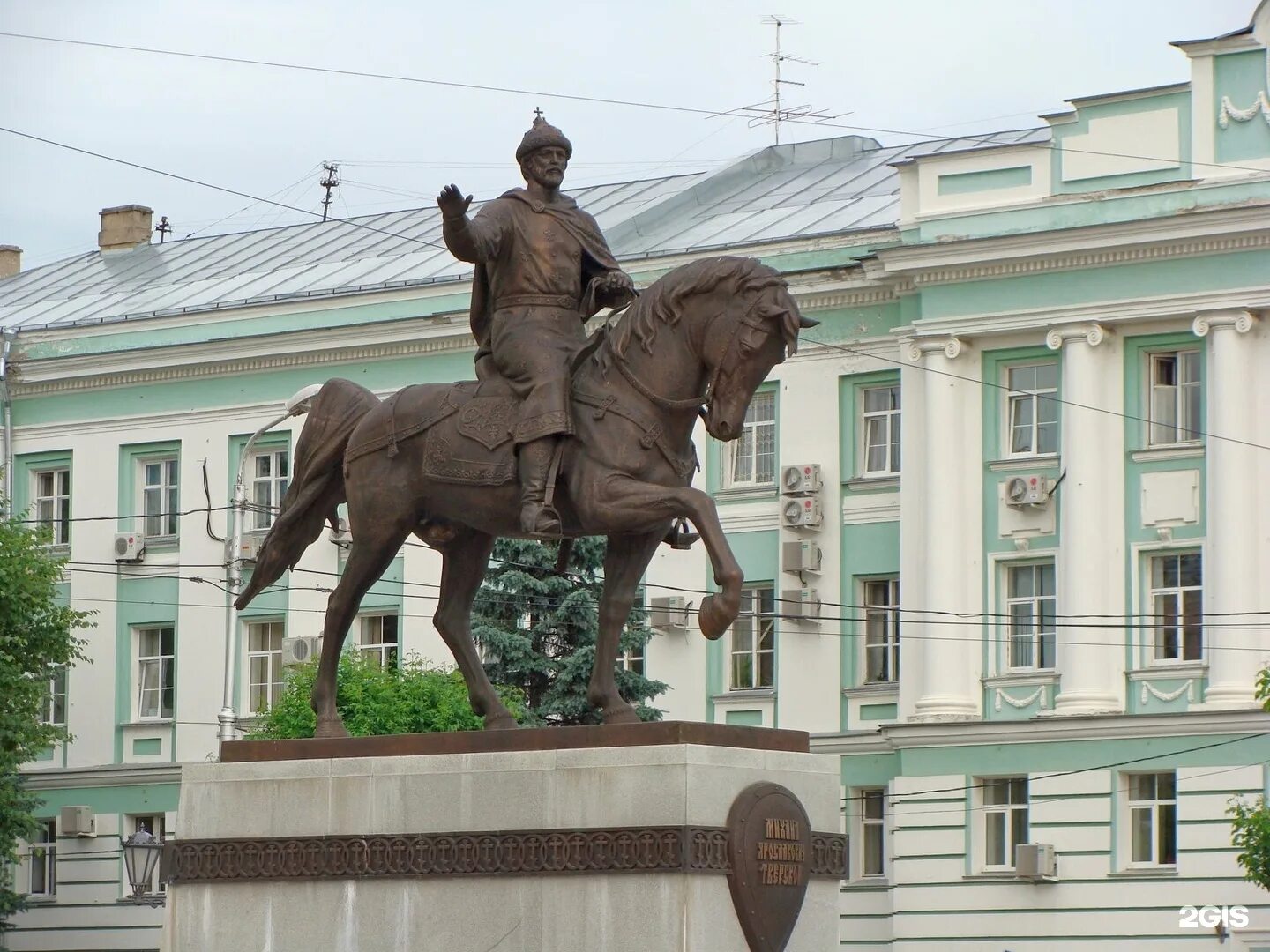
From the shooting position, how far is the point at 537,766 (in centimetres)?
1409

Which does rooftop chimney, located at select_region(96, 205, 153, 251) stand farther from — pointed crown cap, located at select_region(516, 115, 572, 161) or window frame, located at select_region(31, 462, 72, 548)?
pointed crown cap, located at select_region(516, 115, 572, 161)

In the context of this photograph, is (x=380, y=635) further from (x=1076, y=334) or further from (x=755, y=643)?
(x=1076, y=334)

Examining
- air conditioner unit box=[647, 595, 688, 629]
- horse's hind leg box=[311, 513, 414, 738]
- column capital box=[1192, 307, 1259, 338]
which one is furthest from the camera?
air conditioner unit box=[647, 595, 688, 629]

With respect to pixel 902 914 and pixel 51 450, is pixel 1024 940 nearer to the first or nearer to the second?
pixel 902 914

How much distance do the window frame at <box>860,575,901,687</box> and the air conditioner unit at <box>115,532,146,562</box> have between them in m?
10.6

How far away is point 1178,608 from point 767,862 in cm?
2133

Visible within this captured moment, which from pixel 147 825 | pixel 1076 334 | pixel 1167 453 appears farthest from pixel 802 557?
pixel 147 825

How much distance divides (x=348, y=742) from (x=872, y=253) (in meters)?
22.3

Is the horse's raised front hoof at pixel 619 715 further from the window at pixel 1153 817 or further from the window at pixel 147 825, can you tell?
the window at pixel 147 825

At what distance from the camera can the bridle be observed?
14227mm

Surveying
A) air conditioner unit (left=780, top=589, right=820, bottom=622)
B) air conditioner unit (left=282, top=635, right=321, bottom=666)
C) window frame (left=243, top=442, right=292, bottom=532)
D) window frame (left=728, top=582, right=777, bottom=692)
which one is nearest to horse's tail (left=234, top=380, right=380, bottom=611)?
air conditioner unit (left=780, top=589, right=820, bottom=622)

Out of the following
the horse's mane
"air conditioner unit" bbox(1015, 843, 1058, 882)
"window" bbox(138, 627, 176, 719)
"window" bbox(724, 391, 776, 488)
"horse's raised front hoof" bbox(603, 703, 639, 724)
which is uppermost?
"window" bbox(724, 391, 776, 488)

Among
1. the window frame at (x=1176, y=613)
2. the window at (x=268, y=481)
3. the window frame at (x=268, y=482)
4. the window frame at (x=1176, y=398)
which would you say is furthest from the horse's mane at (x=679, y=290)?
the window at (x=268, y=481)

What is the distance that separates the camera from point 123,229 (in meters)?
49.8
